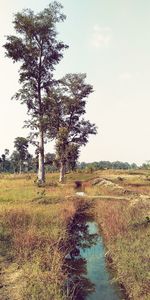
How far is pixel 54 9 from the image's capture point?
127 feet

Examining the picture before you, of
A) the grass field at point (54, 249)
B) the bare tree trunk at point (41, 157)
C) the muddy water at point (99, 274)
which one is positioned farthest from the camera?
the bare tree trunk at point (41, 157)

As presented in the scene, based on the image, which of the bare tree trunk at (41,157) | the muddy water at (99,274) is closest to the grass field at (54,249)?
the muddy water at (99,274)

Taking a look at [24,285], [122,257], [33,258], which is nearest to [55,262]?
[33,258]

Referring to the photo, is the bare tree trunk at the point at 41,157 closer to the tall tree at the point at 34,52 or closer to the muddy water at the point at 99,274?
the tall tree at the point at 34,52

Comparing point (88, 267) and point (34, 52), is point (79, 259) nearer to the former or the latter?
point (88, 267)

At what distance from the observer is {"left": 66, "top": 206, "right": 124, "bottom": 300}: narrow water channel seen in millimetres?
11205

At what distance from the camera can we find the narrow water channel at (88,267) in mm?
11205

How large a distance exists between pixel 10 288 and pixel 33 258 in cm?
179

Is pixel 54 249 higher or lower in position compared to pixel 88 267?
higher

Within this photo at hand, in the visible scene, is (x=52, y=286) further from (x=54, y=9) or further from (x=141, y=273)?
(x=54, y=9)

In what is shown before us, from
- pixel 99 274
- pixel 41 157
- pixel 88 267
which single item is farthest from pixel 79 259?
pixel 41 157

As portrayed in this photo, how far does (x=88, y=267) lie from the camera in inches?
547

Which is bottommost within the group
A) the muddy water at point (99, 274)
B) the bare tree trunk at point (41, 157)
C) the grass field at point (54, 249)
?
the muddy water at point (99, 274)

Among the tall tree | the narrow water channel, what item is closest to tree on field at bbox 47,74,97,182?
the tall tree
